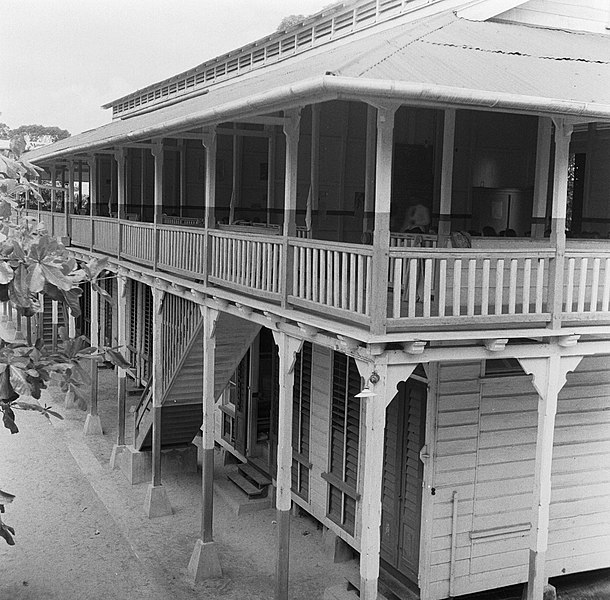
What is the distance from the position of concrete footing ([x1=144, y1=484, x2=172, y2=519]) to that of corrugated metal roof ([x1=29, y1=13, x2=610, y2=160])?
6606mm

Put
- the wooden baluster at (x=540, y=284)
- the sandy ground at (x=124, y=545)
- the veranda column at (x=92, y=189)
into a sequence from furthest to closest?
the veranda column at (x=92, y=189)
the sandy ground at (x=124, y=545)
the wooden baluster at (x=540, y=284)

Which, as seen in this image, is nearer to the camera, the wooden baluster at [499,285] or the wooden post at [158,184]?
the wooden baluster at [499,285]

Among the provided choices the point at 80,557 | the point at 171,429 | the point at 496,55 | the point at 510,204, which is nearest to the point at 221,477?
the point at 171,429

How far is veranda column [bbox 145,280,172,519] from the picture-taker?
1401cm

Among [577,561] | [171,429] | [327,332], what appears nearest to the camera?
[327,332]

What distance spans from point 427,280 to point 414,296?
188 mm

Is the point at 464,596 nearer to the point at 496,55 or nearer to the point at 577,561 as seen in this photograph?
the point at 577,561

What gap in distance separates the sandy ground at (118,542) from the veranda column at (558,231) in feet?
18.1

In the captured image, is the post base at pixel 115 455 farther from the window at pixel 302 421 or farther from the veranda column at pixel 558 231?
the veranda column at pixel 558 231

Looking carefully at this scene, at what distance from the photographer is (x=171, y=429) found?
609 inches

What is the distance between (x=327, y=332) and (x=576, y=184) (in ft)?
19.7

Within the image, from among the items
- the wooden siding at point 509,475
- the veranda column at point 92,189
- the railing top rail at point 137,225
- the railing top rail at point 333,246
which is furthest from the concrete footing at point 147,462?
the railing top rail at point 333,246

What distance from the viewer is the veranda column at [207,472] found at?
11.7 m

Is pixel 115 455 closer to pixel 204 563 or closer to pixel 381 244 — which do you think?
pixel 204 563
